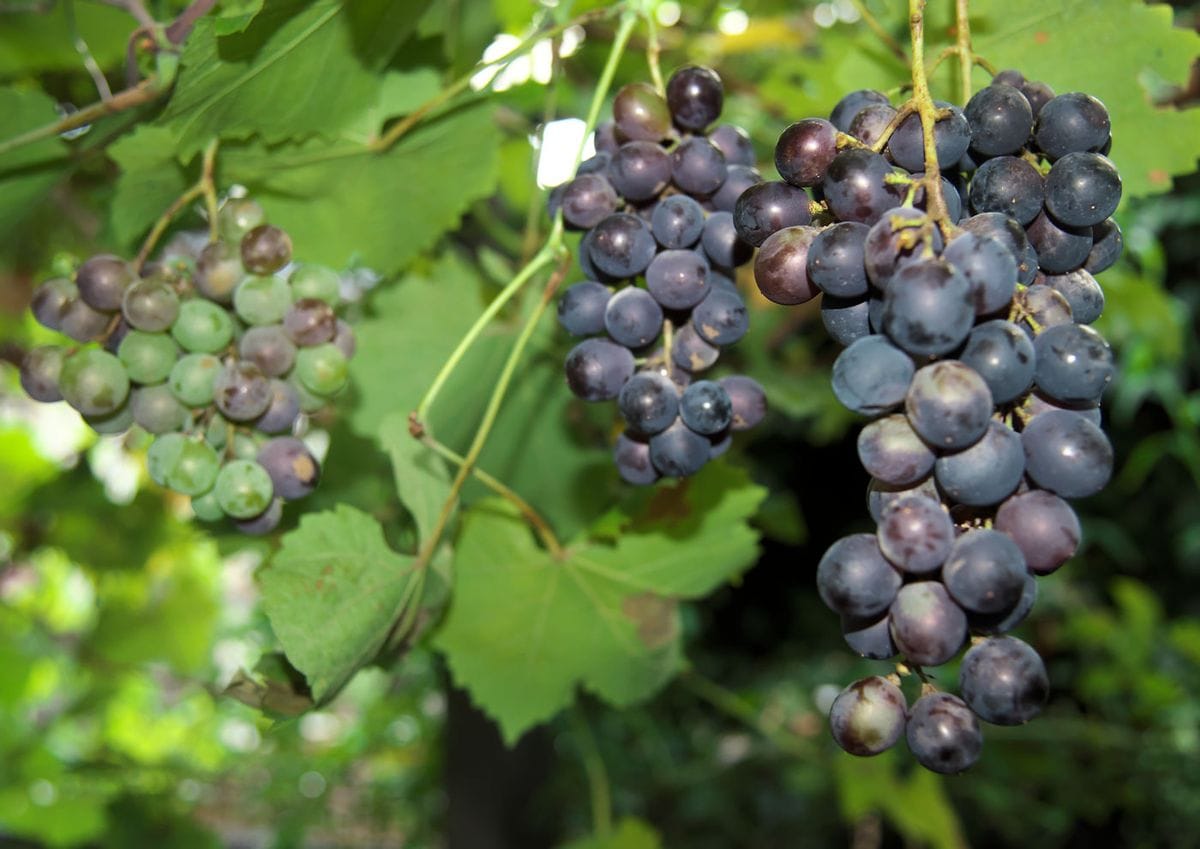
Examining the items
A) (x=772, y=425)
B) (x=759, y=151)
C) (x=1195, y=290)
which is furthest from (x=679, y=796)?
(x=1195, y=290)

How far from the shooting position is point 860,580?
46 centimetres

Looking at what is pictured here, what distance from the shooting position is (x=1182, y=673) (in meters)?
2.31

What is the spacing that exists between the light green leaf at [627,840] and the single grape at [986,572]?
1027 mm

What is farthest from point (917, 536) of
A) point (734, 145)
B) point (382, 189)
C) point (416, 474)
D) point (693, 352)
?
point (382, 189)

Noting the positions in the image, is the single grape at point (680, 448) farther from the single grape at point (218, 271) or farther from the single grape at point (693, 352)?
the single grape at point (218, 271)

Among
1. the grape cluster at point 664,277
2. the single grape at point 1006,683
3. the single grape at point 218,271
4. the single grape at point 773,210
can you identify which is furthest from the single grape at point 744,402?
the single grape at point 218,271

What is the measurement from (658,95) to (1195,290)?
Answer: 2542 mm

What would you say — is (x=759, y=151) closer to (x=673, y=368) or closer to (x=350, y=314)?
(x=350, y=314)

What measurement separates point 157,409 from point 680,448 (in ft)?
1.27

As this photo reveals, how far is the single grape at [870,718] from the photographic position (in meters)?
0.46

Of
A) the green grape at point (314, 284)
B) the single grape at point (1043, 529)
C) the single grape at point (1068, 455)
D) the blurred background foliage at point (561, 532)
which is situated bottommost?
the blurred background foliage at point (561, 532)

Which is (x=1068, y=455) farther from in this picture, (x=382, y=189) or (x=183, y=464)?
(x=382, y=189)

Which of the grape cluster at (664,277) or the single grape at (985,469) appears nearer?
the single grape at (985,469)

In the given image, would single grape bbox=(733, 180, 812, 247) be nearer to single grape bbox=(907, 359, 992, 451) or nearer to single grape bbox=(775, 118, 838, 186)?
single grape bbox=(775, 118, 838, 186)
